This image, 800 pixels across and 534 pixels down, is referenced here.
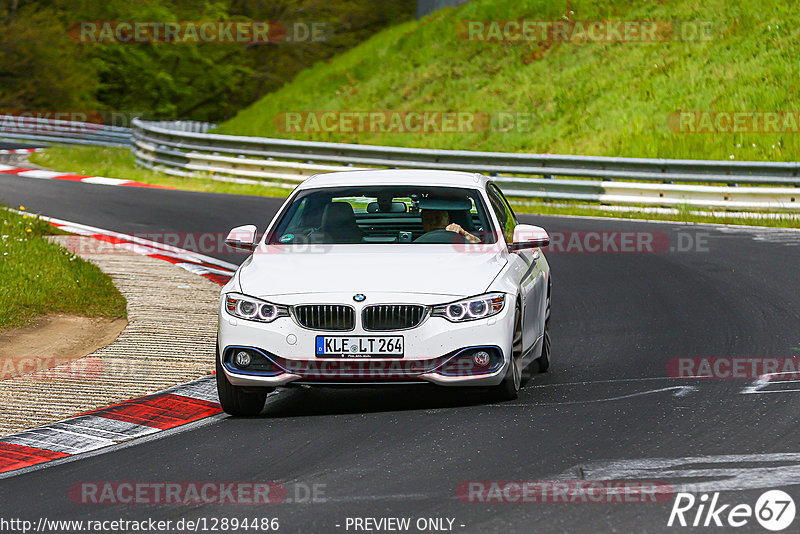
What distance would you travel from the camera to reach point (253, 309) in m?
8.03

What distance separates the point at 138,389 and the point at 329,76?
3001 centimetres

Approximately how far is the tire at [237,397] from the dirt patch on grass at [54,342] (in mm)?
1849

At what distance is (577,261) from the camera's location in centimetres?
1603

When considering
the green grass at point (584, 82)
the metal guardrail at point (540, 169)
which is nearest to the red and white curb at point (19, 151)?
the green grass at point (584, 82)

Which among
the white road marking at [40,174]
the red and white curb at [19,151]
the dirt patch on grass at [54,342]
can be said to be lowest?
the dirt patch on grass at [54,342]

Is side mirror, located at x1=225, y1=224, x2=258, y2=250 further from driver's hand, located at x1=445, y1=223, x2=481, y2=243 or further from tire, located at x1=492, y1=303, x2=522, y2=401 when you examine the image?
tire, located at x1=492, y1=303, x2=522, y2=401

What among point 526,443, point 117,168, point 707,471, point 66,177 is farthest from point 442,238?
point 117,168

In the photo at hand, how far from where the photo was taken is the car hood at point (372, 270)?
26.1ft

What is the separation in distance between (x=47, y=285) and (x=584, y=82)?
1989cm

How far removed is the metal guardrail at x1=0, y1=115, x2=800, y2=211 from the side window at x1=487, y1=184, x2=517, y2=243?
38.7 feet

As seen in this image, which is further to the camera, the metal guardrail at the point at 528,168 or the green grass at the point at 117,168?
the green grass at the point at 117,168

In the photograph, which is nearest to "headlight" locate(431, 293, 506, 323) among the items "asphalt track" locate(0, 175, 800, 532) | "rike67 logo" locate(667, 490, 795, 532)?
"asphalt track" locate(0, 175, 800, 532)

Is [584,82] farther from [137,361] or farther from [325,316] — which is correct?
[325,316]

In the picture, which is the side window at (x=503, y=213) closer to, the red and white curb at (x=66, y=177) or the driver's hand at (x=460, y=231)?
the driver's hand at (x=460, y=231)
